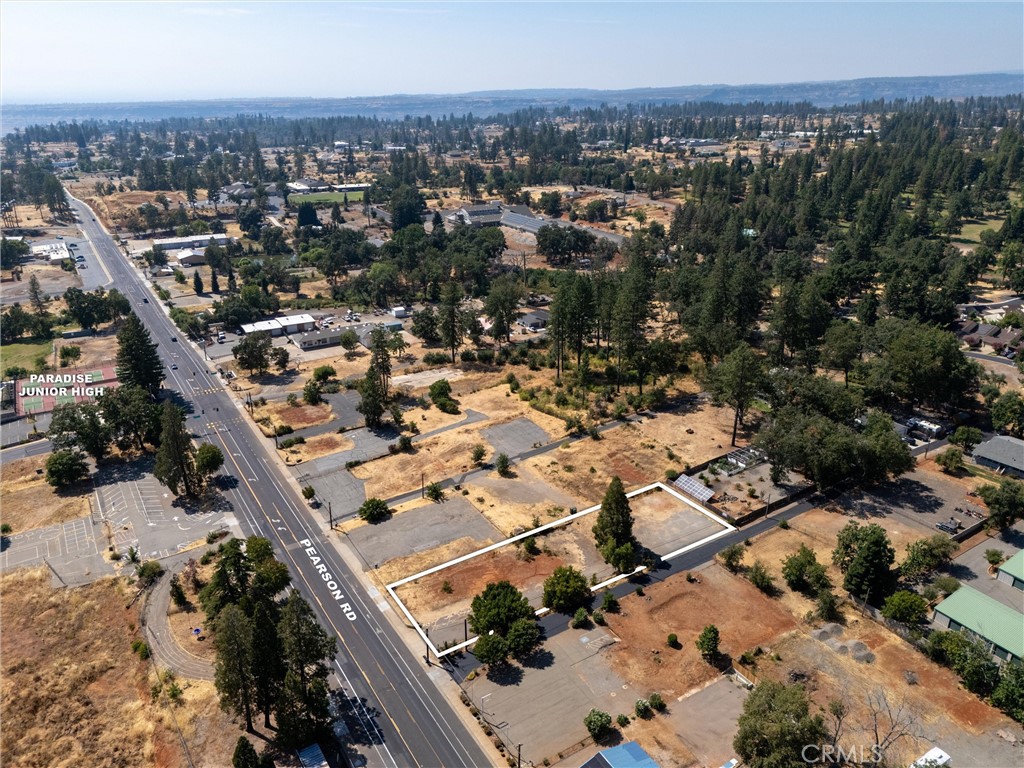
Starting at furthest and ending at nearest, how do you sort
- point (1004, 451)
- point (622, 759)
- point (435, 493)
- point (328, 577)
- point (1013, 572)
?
point (1004, 451) < point (435, 493) < point (328, 577) < point (1013, 572) < point (622, 759)

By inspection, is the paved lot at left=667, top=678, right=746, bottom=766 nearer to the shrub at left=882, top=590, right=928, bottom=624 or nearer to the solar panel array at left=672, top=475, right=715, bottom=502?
the shrub at left=882, top=590, right=928, bottom=624

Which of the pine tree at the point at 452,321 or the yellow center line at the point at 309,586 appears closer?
the yellow center line at the point at 309,586

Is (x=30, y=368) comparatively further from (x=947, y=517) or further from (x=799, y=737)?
(x=947, y=517)

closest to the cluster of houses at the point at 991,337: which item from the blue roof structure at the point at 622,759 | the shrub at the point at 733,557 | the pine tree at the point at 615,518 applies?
the shrub at the point at 733,557

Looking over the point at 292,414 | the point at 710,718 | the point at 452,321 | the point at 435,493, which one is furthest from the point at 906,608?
the point at 292,414

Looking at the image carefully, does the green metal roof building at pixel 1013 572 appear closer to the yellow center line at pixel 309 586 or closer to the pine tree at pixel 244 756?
the yellow center line at pixel 309 586

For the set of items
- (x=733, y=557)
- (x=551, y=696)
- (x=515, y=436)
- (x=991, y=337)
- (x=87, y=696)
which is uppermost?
(x=991, y=337)

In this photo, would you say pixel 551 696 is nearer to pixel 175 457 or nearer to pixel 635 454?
pixel 635 454
